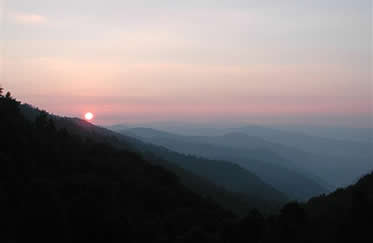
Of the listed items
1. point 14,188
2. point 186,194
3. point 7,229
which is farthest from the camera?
point 186,194

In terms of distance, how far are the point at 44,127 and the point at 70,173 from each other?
18.4 meters

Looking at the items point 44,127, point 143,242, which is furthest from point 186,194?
point 143,242

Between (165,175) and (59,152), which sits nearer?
(59,152)

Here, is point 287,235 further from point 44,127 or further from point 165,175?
point 44,127

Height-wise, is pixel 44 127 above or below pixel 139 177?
above

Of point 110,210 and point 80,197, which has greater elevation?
point 80,197

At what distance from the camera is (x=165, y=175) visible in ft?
208

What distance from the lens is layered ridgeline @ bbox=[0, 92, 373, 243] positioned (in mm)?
29438

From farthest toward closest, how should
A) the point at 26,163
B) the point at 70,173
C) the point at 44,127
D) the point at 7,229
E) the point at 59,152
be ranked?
the point at 44,127, the point at 59,152, the point at 70,173, the point at 26,163, the point at 7,229

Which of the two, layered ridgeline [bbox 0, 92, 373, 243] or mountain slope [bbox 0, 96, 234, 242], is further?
mountain slope [bbox 0, 96, 234, 242]

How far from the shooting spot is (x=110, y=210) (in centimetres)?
3462

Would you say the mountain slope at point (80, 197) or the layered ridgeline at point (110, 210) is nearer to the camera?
the layered ridgeline at point (110, 210)

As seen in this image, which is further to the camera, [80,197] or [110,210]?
[110,210]

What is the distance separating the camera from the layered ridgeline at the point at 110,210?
96.6ft
